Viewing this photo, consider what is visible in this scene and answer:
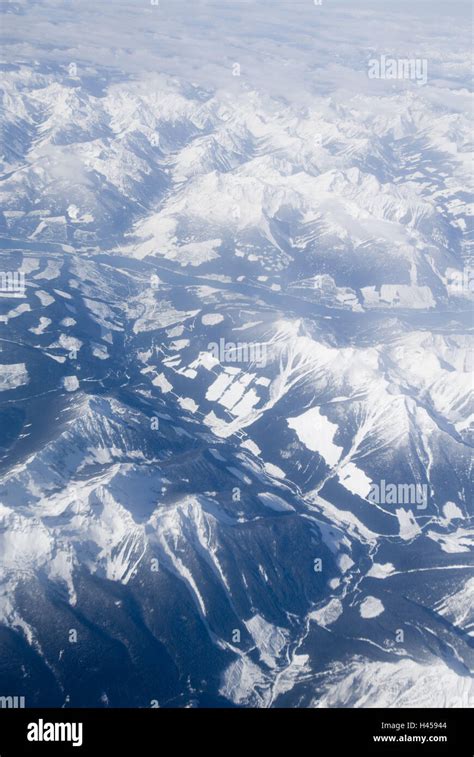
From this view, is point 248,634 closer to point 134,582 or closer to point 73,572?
point 134,582

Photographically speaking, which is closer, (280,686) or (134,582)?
(280,686)

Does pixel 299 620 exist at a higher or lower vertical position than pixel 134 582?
lower

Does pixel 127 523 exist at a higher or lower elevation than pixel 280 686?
higher
